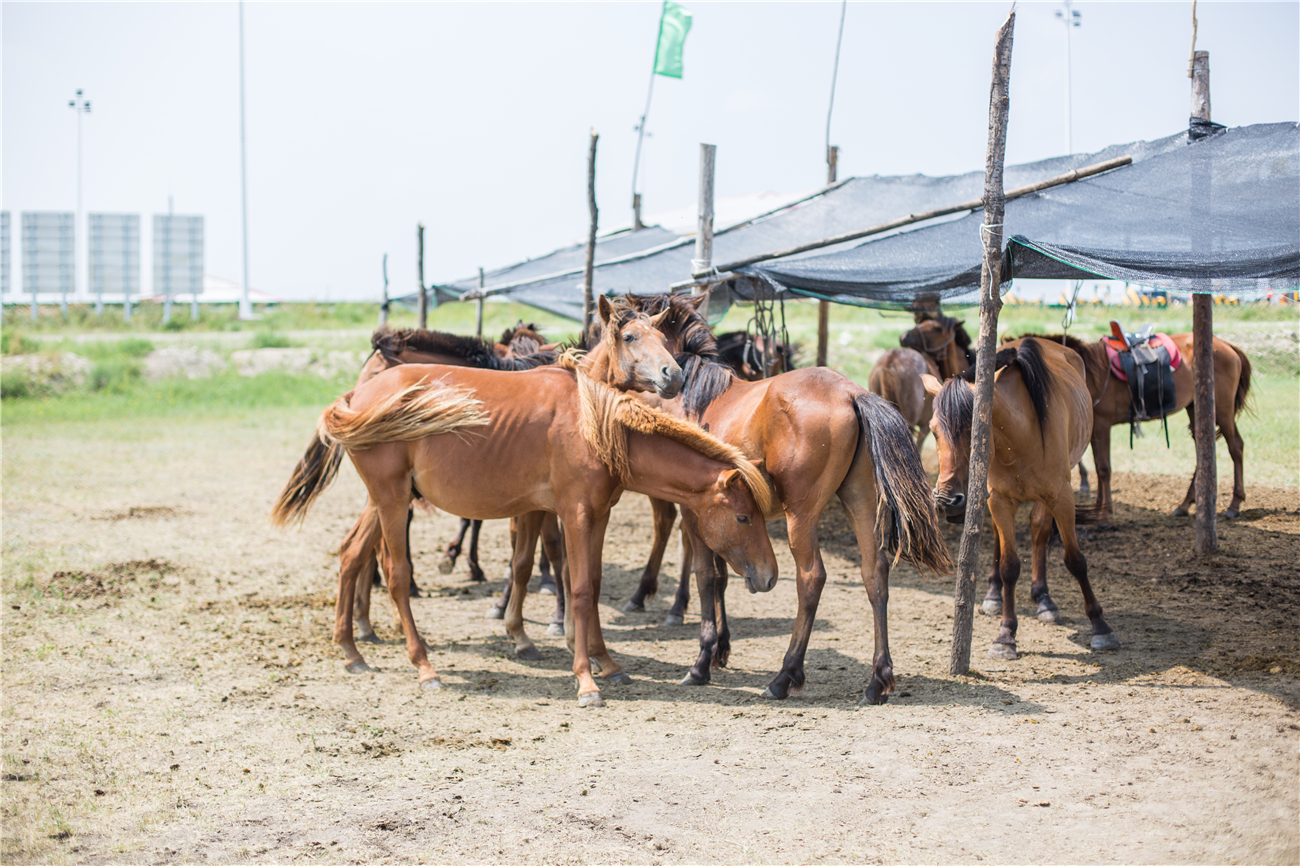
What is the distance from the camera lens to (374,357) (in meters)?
7.05

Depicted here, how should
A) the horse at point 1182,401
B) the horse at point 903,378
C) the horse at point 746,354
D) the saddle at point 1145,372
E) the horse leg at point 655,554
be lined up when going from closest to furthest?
the horse leg at point 655,554 → the horse at point 1182,401 → the saddle at point 1145,372 → the horse at point 746,354 → the horse at point 903,378

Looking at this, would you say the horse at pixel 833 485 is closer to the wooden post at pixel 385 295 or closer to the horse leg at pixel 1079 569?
the horse leg at pixel 1079 569

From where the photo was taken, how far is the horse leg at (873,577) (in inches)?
187

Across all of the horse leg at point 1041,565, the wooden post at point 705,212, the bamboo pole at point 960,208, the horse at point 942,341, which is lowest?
the horse leg at point 1041,565

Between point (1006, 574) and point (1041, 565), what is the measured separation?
735 millimetres

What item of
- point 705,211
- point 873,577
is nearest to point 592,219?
point 705,211

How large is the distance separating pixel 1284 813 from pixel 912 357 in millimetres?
7168

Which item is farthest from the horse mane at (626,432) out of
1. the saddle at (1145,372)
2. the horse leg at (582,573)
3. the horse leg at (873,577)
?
the saddle at (1145,372)

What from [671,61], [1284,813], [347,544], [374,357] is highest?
[671,61]

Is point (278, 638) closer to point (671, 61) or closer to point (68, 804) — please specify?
point (68, 804)

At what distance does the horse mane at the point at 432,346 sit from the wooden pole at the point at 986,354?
329cm

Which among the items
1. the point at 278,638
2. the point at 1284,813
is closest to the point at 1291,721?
the point at 1284,813

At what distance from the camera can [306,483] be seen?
20.7ft

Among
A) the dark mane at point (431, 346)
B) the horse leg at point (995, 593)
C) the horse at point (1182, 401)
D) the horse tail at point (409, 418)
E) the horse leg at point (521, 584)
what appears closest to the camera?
the horse tail at point (409, 418)
